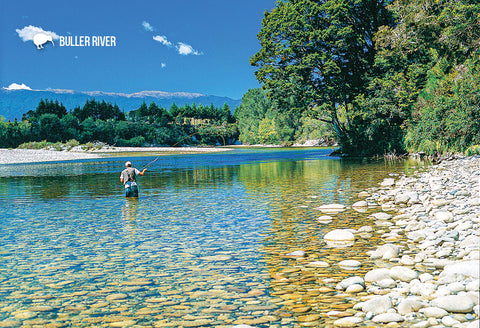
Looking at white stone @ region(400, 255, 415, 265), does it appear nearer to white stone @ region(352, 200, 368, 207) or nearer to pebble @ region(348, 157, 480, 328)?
pebble @ region(348, 157, 480, 328)

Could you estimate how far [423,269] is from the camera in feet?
21.7

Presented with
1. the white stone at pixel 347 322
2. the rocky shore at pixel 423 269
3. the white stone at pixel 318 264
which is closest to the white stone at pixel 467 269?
the rocky shore at pixel 423 269

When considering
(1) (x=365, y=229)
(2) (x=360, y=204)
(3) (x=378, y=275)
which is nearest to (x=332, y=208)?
(2) (x=360, y=204)

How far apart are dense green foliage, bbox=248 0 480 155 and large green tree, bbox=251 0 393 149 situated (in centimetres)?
11

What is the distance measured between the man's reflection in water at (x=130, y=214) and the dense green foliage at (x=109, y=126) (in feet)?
213

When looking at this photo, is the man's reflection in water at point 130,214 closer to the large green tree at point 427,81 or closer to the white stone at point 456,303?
A: the white stone at point 456,303

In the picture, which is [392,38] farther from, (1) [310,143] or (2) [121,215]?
(1) [310,143]

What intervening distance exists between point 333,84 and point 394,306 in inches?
1637

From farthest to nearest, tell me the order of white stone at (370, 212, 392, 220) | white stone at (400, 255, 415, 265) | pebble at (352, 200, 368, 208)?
pebble at (352, 200, 368, 208) < white stone at (370, 212, 392, 220) < white stone at (400, 255, 415, 265)

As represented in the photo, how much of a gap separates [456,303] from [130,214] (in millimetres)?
10675

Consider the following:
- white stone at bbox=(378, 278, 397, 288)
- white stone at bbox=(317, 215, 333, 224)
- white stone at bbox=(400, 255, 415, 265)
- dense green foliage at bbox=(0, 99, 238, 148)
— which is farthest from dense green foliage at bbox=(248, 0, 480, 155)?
dense green foliage at bbox=(0, 99, 238, 148)

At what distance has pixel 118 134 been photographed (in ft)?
366

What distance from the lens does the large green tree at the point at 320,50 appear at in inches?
1687

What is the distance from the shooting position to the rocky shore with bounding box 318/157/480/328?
4.88m
